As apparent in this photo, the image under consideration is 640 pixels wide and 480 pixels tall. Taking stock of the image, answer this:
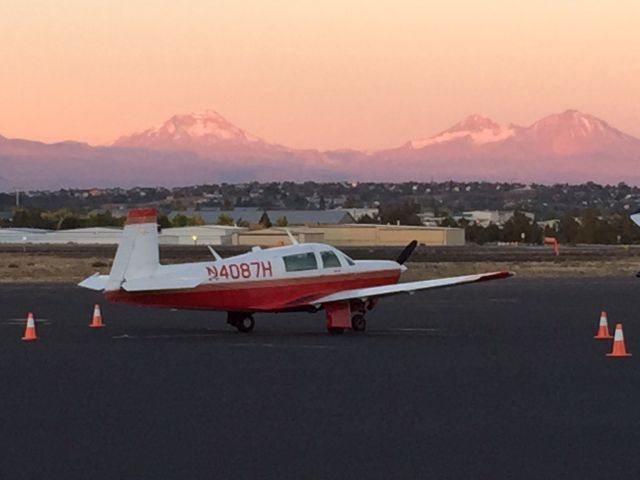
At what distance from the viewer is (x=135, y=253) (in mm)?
26812

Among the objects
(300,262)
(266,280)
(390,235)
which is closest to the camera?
(266,280)

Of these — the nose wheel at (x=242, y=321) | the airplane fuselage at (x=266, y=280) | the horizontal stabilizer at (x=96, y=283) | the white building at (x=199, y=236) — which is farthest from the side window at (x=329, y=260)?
the white building at (x=199, y=236)

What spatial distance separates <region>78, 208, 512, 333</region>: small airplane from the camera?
87.2 feet

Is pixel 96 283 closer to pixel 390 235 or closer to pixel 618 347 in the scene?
pixel 618 347

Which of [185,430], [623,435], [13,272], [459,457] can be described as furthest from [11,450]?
[13,272]

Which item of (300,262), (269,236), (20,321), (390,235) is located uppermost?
(300,262)

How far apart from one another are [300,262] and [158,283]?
294 centimetres

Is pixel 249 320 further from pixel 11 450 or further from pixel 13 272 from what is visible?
pixel 13 272

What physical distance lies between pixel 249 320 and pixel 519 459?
1626 centimetres

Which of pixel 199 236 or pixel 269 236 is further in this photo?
pixel 199 236

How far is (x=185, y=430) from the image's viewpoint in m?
14.1

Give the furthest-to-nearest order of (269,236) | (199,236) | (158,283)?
(199,236)
(269,236)
(158,283)

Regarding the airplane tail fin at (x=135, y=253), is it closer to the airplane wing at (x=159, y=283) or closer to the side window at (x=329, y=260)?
the airplane wing at (x=159, y=283)

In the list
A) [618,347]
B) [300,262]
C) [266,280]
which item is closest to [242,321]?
[266,280]
